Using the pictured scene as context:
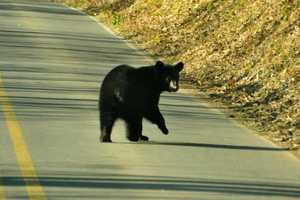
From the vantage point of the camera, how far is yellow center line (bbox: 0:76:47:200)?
9.95 metres

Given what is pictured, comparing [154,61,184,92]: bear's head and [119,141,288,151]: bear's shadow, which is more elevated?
[154,61,184,92]: bear's head

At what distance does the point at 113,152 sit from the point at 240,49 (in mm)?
→ 10731

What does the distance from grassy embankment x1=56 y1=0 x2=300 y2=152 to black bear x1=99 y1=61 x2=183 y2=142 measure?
7.07ft

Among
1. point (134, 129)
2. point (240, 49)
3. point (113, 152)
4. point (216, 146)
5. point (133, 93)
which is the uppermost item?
point (133, 93)

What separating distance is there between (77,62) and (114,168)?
12280 mm

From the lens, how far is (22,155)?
12.0 metres

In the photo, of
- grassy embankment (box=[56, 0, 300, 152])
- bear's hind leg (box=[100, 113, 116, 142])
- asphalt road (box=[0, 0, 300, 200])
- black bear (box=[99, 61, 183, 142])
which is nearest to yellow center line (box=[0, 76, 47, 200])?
asphalt road (box=[0, 0, 300, 200])

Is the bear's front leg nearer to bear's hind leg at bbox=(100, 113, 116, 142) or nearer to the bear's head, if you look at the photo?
the bear's head

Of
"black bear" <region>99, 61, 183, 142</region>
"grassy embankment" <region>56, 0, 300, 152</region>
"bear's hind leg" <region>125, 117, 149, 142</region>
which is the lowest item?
"grassy embankment" <region>56, 0, 300, 152</region>

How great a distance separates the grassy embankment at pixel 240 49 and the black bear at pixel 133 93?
7.07 feet

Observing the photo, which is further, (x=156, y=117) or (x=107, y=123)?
(x=156, y=117)

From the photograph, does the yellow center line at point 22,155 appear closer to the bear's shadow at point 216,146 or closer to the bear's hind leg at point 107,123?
the bear's hind leg at point 107,123

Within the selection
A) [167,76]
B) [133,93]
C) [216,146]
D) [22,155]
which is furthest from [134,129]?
[22,155]

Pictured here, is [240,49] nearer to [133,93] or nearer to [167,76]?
[167,76]
